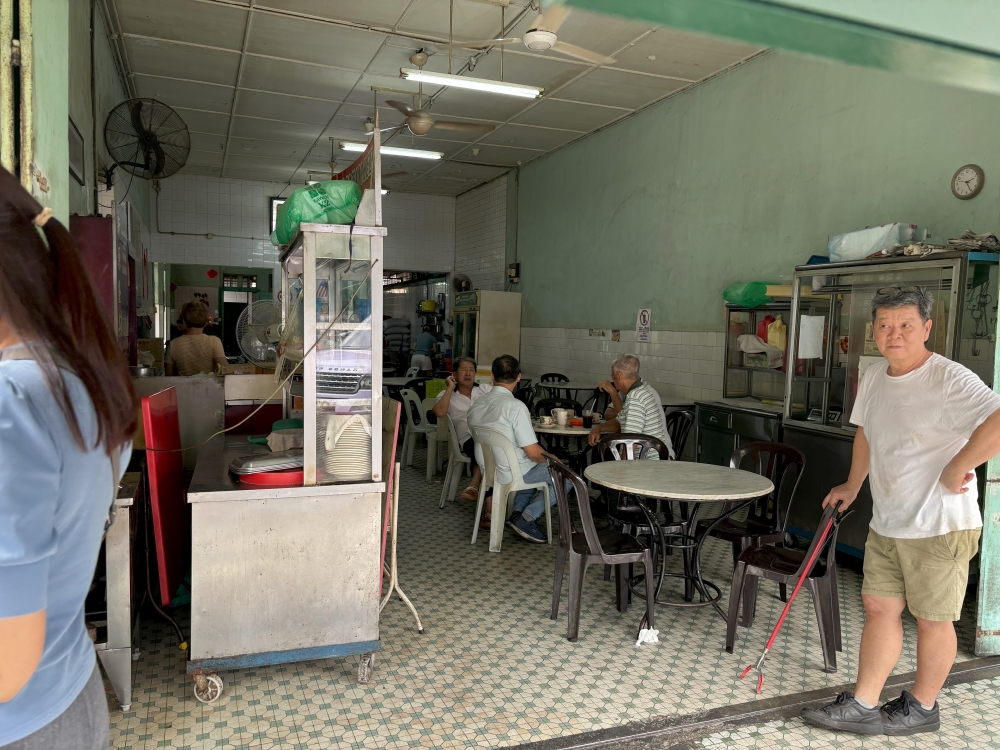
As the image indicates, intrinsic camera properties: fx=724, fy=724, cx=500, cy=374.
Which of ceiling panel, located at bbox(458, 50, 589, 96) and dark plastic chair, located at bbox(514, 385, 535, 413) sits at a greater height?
ceiling panel, located at bbox(458, 50, 589, 96)

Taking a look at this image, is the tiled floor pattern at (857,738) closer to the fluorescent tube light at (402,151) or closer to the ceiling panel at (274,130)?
the fluorescent tube light at (402,151)

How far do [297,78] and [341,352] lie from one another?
5.41 meters

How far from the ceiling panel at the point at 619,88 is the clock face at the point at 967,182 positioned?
3129 mm

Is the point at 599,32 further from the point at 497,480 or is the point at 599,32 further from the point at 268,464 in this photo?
the point at 268,464

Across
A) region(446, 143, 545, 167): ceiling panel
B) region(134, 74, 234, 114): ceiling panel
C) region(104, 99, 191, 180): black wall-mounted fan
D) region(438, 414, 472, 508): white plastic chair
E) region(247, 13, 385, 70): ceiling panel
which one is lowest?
region(438, 414, 472, 508): white plastic chair

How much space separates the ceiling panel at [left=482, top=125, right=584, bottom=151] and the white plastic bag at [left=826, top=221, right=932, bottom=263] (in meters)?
4.88

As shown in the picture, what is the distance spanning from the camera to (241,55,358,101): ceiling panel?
7.09 m

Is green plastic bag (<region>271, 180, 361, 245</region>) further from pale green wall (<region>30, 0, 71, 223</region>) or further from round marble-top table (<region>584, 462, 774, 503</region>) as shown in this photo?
round marble-top table (<region>584, 462, 774, 503</region>)

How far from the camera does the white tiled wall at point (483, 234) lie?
38.3 ft

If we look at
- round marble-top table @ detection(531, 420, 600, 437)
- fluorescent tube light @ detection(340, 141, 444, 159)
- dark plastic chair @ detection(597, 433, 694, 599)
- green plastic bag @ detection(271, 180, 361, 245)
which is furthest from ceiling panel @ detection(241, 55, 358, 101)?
dark plastic chair @ detection(597, 433, 694, 599)

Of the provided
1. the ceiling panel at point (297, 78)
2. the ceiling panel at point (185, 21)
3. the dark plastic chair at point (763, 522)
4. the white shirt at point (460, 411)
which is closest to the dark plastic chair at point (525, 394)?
the white shirt at point (460, 411)

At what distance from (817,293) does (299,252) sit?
3.72m

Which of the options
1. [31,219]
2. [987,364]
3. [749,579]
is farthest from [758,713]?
[31,219]

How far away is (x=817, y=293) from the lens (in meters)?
5.26
